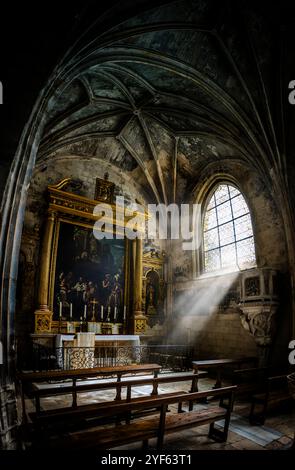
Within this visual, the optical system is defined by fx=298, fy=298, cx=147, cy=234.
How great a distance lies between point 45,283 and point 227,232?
22.1 ft

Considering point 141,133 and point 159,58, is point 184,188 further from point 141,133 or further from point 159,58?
point 159,58

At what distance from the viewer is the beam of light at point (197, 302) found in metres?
10.6

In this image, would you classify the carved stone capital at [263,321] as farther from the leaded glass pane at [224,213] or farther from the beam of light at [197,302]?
the leaded glass pane at [224,213]

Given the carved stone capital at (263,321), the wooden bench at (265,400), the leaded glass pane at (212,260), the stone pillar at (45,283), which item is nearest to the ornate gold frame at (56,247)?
the stone pillar at (45,283)

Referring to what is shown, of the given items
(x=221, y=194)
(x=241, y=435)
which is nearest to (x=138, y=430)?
(x=241, y=435)

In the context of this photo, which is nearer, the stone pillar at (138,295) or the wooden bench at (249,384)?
the wooden bench at (249,384)

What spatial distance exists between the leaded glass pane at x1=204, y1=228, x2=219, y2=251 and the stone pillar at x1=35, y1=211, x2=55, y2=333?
239 inches

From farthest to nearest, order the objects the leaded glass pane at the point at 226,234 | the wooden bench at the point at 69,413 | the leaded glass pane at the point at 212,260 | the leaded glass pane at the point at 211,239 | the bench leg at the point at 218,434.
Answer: the leaded glass pane at the point at 211,239, the leaded glass pane at the point at 212,260, the leaded glass pane at the point at 226,234, the bench leg at the point at 218,434, the wooden bench at the point at 69,413

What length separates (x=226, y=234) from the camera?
37.1 feet

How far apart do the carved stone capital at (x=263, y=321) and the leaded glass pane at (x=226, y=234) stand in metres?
3.45

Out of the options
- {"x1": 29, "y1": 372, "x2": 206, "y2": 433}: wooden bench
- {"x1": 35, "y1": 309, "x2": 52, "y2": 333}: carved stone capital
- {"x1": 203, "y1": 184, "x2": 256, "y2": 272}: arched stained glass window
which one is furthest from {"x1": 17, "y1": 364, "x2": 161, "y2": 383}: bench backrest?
{"x1": 203, "y1": 184, "x2": 256, "y2": 272}: arched stained glass window

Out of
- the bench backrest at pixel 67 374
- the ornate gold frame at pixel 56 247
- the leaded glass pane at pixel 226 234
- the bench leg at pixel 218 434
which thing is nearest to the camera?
the bench leg at pixel 218 434
